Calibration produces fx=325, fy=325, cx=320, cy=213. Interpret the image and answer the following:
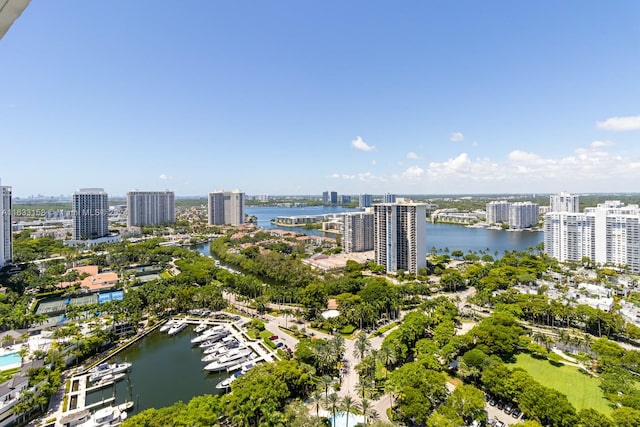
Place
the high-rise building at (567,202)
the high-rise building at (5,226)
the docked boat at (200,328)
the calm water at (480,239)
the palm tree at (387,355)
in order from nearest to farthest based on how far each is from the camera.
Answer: the palm tree at (387,355), the docked boat at (200,328), the high-rise building at (5,226), the calm water at (480,239), the high-rise building at (567,202)

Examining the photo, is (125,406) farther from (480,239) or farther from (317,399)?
(480,239)

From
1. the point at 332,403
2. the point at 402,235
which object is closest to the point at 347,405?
the point at 332,403

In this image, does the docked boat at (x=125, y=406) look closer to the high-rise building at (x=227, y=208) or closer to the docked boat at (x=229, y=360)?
the docked boat at (x=229, y=360)

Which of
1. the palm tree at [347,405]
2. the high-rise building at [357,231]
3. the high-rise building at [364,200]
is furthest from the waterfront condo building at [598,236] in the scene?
the high-rise building at [364,200]

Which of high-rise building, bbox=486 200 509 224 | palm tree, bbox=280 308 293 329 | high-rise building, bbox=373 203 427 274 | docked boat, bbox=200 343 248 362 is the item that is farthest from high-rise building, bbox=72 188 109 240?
high-rise building, bbox=486 200 509 224

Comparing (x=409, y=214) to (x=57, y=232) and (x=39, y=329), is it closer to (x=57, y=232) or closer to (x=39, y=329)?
(x=39, y=329)

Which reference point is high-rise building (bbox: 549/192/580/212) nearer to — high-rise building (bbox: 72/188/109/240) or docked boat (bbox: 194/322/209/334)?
docked boat (bbox: 194/322/209/334)

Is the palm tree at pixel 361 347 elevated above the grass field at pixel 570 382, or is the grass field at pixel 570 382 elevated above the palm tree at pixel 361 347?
the palm tree at pixel 361 347
